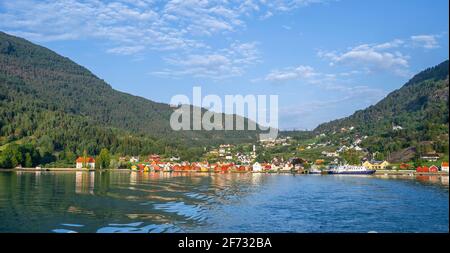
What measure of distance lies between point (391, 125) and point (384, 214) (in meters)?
105

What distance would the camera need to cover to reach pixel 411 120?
347 feet

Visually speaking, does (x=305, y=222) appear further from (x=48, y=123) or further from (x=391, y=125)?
(x=391, y=125)

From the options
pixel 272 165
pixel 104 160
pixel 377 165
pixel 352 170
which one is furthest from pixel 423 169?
pixel 104 160

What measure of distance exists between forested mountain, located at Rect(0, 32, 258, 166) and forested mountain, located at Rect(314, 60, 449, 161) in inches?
1810

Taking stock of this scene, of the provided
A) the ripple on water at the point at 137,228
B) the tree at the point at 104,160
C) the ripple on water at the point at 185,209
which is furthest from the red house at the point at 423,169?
the ripple on water at the point at 137,228

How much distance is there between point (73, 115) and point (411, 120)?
8717 cm

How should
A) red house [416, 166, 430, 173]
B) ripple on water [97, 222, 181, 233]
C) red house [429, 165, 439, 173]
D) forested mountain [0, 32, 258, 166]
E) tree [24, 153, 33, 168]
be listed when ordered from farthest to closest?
forested mountain [0, 32, 258, 166]
tree [24, 153, 33, 168]
red house [429, 165, 439, 173]
red house [416, 166, 430, 173]
ripple on water [97, 222, 181, 233]

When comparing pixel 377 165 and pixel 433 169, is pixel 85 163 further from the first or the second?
pixel 433 169

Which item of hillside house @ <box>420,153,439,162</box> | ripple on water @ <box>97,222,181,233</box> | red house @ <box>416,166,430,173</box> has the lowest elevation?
red house @ <box>416,166,430,173</box>

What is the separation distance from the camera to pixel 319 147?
126375mm

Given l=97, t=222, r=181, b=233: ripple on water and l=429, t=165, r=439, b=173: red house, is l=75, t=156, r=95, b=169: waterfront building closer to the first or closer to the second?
l=429, t=165, r=439, b=173: red house

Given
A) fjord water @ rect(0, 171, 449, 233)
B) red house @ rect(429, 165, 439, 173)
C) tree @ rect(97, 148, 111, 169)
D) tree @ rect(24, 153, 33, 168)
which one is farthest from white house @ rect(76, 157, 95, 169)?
red house @ rect(429, 165, 439, 173)

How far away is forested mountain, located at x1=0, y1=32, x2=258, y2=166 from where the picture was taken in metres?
88.8

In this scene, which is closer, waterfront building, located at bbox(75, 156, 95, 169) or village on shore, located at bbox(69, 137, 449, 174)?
village on shore, located at bbox(69, 137, 449, 174)
